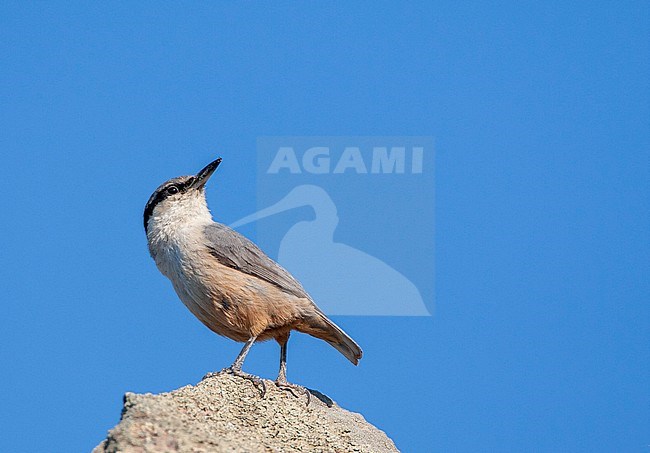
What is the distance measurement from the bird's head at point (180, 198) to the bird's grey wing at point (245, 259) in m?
0.18

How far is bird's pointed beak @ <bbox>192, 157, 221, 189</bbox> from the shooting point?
5754 millimetres

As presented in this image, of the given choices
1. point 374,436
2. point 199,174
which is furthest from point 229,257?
point 374,436

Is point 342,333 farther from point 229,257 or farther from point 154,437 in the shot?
point 154,437

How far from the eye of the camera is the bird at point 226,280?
5406 millimetres

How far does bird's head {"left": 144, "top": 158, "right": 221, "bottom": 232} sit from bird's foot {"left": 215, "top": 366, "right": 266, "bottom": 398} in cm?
103

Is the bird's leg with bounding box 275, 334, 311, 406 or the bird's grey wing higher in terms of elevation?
the bird's grey wing

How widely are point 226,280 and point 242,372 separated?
22.6 inches

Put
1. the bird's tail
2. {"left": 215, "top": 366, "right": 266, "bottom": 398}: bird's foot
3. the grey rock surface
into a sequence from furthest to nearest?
the bird's tail → {"left": 215, "top": 366, "right": 266, "bottom": 398}: bird's foot → the grey rock surface

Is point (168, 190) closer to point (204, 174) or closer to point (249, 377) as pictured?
point (204, 174)

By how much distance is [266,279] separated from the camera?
18.3ft

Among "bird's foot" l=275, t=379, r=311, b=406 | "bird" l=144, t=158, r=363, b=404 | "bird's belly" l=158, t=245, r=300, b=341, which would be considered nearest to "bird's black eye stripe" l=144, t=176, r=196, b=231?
"bird" l=144, t=158, r=363, b=404

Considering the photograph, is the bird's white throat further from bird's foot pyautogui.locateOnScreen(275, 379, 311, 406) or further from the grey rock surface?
bird's foot pyautogui.locateOnScreen(275, 379, 311, 406)

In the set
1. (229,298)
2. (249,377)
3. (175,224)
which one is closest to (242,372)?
(249,377)

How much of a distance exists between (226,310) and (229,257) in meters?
0.35
